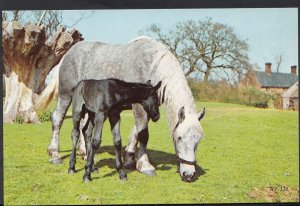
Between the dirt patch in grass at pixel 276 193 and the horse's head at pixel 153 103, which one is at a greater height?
the horse's head at pixel 153 103

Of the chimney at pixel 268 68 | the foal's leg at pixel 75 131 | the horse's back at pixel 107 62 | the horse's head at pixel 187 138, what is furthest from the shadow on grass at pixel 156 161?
the chimney at pixel 268 68

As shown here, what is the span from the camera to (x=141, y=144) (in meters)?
7.04

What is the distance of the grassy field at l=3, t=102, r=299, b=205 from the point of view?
6781 millimetres

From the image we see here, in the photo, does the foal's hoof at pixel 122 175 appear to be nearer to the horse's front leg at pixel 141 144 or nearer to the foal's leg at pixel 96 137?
the horse's front leg at pixel 141 144

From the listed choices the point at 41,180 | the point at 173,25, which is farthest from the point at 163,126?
the point at 41,180

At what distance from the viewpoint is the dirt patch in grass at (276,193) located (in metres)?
6.96

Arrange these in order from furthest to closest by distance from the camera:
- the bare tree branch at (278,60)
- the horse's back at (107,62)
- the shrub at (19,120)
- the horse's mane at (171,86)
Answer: the shrub at (19,120) → the bare tree branch at (278,60) → the horse's back at (107,62) → the horse's mane at (171,86)

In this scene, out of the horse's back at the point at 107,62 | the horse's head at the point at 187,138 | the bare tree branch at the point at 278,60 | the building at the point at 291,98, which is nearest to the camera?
the horse's head at the point at 187,138

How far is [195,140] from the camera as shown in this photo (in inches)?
250

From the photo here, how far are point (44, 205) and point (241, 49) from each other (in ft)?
13.5

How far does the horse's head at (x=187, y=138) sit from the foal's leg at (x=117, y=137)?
0.96 m

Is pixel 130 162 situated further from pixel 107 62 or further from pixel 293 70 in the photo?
pixel 293 70

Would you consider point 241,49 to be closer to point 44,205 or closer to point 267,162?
point 267,162

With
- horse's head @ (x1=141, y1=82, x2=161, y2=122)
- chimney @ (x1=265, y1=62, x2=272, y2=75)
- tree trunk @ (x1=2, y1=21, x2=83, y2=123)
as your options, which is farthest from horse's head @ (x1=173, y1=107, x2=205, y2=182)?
tree trunk @ (x1=2, y1=21, x2=83, y2=123)
